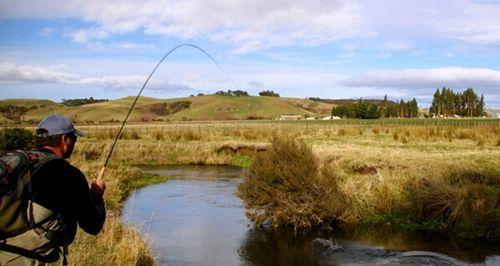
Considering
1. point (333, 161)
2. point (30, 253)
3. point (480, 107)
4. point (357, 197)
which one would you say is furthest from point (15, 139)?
point (480, 107)

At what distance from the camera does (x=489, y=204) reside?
14.8m

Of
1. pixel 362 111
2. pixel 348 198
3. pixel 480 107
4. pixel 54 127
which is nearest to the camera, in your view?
pixel 54 127

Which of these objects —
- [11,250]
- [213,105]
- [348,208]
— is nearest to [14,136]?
[348,208]

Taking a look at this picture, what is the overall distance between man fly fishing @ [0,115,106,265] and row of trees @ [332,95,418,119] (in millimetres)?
144975

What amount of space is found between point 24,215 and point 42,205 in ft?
0.51

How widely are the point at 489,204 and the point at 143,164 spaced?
24.8 m

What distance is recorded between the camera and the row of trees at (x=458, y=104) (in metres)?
145

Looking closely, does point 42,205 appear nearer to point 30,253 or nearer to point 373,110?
point 30,253

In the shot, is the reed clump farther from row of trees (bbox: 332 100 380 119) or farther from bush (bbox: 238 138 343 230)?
row of trees (bbox: 332 100 380 119)

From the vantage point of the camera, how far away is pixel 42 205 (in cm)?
437

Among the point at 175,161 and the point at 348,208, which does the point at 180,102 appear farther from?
the point at 348,208

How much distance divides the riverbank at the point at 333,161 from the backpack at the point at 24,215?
462cm

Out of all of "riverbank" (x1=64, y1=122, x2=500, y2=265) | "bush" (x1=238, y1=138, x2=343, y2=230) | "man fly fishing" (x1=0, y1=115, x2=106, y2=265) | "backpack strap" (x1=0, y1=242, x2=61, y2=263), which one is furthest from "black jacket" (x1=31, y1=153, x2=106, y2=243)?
"bush" (x1=238, y1=138, x2=343, y2=230)

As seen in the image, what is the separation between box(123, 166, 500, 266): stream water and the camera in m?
12.7
